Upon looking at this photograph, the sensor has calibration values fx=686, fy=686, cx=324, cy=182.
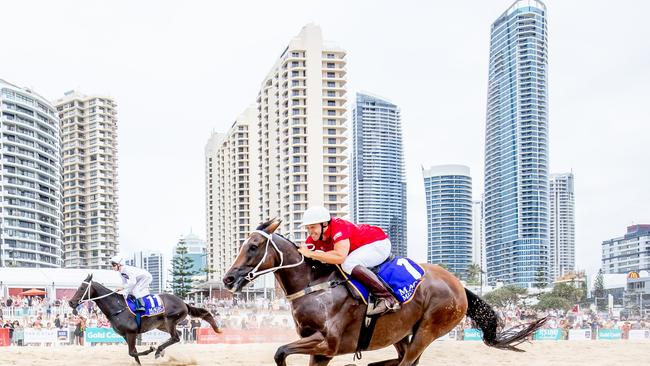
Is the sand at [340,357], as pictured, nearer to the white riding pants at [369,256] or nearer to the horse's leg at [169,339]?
the horse's leg at [169,339]

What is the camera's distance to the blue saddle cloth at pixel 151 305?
49.4 feet

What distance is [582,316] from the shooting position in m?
35.6

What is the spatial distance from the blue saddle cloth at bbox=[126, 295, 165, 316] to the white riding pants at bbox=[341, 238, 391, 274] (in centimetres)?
856

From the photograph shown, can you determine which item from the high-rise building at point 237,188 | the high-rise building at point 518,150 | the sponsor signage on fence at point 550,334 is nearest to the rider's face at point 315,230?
the sponsor signage on fence at point 550,334

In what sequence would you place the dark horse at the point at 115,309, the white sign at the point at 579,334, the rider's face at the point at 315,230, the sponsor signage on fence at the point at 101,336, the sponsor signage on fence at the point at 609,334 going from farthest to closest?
the sponsor signage on fence at the point at 609,334 < the white sign at the point at 579,334 < the sponsor signage on fence at the point at 101,336 < the dark horse at the point at 115,309 < the rider's face at the point at 315,230

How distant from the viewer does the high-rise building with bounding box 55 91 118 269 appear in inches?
5723

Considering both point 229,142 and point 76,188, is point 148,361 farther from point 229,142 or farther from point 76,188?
point 76,188

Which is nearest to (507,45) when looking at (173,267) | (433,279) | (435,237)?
(435,237)

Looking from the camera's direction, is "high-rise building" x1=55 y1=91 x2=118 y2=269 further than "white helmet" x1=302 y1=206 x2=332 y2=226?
Yes

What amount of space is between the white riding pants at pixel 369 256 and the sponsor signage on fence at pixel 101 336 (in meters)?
17.3

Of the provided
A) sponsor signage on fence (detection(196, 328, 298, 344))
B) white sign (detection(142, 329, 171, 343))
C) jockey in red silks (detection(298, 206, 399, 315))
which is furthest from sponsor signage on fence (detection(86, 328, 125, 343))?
jockey in red silks (detection(298, 206, 399, 315))

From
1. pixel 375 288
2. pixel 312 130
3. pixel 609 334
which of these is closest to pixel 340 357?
pixel 375 288

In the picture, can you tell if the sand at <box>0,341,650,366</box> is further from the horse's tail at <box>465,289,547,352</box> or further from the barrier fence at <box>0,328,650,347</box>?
the horse's tail at <box>465,289,547,352</box>

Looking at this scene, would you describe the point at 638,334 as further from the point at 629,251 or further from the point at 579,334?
the point at 629,251
